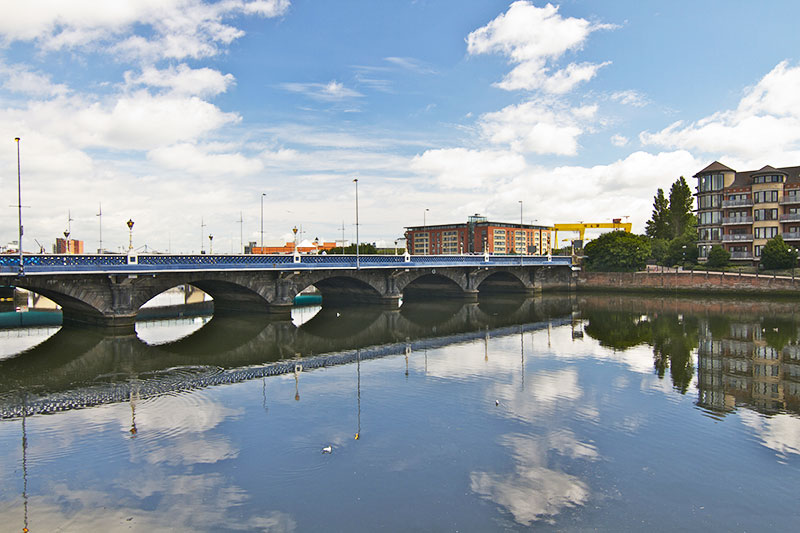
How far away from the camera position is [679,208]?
385 ft

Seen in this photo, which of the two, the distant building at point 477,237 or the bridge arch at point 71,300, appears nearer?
the bridge arch at point 71,300

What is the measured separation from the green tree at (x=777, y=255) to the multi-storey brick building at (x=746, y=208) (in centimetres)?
525

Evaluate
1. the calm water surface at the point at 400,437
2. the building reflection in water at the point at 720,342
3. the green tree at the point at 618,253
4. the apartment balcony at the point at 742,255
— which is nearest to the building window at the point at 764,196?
the apartment balcony at the point at 742,255

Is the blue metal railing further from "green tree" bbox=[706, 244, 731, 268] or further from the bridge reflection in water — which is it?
"green tree" bbox=[706, 244, 731, 268]

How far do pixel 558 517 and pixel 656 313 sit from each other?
51.2 meters

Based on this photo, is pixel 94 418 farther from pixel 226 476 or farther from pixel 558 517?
pixel 558 517

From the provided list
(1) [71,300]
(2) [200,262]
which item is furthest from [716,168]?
(1) [71,300]

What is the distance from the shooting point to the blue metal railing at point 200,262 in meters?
36.4

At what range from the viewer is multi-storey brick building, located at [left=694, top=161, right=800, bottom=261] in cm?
7650

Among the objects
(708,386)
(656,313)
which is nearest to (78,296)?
(708,386)

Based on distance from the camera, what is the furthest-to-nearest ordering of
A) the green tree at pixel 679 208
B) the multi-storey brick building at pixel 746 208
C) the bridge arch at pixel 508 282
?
1. the green tree at pixel 679 208
2. the bridge arch at pixel 508 282
3. the multi-storey brick building at pixel 746 208

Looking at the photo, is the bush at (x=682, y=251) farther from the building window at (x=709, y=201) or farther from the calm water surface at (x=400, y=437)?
the calm water surface at (x=400, y=437)

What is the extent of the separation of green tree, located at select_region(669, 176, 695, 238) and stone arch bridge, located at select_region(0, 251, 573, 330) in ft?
189

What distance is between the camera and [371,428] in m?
18.3
